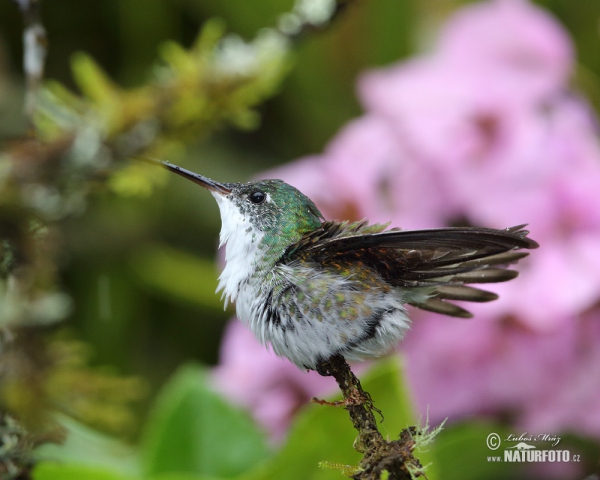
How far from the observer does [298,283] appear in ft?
0.59

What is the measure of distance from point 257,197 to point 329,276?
3 centimetres

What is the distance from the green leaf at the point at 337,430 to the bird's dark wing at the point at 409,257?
10 centimetres

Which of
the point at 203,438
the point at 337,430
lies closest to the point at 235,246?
the point at 337,430

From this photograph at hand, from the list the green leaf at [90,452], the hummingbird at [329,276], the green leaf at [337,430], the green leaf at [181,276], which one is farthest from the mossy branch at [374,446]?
the green leaf at [181,276]

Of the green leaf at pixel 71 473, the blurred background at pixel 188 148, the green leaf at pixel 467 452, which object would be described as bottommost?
the green leaf at pixel 71 473

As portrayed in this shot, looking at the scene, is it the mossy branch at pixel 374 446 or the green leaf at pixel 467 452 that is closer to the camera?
the mossy branch at pixel 374 446

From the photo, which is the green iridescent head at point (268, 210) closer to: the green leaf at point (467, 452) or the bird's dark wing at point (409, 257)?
the bird's dark wing at point (409, 257)

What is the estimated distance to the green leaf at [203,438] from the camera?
0.39m

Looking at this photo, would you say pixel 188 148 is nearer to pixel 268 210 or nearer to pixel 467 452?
pixel 467 452

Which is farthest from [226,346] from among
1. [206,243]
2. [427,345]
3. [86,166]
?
[206,243]

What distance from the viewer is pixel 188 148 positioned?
749 mm

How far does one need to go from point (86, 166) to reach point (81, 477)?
0.12 metres

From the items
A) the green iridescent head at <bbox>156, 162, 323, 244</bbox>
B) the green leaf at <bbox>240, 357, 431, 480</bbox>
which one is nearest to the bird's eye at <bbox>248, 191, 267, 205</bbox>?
the green iridescent head at <bbox>156, 162, 323, 244</bbox>

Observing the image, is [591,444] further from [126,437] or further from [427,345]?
[126,437]
